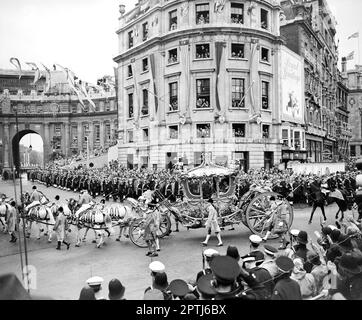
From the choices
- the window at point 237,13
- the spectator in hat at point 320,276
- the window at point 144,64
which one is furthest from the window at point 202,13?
the spectator in hat at point 320,276

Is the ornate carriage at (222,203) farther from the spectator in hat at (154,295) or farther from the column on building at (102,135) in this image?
the column on building at (102,135)

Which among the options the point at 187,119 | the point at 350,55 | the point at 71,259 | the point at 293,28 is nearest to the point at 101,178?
the point at 187,119

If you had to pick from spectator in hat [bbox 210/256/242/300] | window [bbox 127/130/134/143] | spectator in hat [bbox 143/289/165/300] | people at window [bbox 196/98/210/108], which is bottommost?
spectator in hat [bbox 143/289/165/300]

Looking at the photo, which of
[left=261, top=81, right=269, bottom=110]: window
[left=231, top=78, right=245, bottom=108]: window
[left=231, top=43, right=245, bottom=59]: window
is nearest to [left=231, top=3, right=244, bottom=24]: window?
[left=231, top=43, right=245, bottom=59]: window

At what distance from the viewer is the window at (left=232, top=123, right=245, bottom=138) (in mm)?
27403

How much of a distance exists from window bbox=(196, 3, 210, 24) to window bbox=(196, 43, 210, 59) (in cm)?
183

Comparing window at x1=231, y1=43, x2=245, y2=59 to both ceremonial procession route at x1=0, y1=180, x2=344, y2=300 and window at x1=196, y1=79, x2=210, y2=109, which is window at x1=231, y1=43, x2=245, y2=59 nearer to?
window at x1=196, y1=79, x2=210, y2=109

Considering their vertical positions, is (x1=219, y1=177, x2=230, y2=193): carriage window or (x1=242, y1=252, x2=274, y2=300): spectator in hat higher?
(x1=219, y1=177, x2=230, y2=193): carriage window

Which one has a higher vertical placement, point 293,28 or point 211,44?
point 293,28

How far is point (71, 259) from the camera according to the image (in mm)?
8984

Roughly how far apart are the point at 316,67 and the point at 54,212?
103 feet

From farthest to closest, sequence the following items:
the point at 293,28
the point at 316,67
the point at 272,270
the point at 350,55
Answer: the point at 316,67 < the point at 293,28 < the point at 350,55 < the point at 272,270

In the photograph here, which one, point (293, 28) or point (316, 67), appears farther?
point (316, 67)

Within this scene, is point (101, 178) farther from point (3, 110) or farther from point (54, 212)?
point (3, 110)
